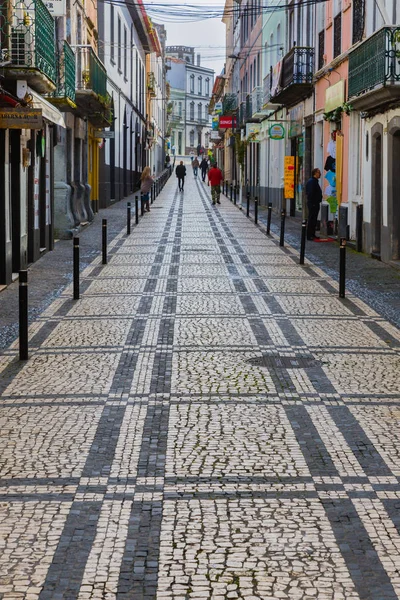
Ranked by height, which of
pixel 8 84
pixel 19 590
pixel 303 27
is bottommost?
pixel 19 590

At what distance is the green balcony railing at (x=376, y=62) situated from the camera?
18.5 m

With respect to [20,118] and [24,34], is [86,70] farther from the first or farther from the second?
[20,118]

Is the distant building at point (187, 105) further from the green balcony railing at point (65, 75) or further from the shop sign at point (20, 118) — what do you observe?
the shop sign at point (20, 118)

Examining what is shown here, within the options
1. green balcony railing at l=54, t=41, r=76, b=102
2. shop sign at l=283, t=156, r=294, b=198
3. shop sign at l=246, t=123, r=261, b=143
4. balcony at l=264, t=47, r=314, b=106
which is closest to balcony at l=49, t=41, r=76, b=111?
green balcony railing at l=54, t=41, r=76, b=102

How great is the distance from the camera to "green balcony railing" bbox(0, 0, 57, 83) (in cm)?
1645

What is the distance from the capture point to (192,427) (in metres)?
7.67

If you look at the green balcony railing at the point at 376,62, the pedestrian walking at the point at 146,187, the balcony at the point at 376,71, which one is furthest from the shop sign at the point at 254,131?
the green balcony railing at the point at 376,62

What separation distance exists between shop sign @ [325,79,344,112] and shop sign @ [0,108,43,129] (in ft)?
38.3

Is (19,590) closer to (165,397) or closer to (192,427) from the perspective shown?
(192,427)

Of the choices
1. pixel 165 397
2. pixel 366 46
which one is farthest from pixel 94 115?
pixel 165 397

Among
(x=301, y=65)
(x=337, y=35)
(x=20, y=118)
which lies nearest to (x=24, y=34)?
(x=20, y=118)

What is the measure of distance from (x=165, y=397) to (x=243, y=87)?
5544 centimetres

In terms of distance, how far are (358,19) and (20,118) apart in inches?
447

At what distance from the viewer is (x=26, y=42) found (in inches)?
662
